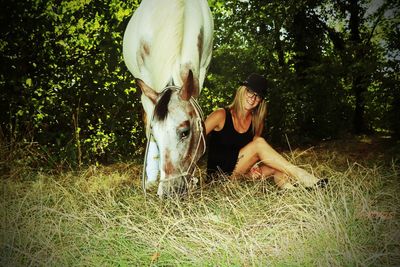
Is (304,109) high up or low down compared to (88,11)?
down

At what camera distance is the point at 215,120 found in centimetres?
309

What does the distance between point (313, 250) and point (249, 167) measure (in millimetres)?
1314

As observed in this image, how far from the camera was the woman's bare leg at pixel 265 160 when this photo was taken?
272cm

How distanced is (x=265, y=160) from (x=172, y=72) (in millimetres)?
959

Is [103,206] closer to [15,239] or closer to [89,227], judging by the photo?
[89,227]

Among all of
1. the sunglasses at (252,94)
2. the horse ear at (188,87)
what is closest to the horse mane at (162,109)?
the horse ear at (188,87)

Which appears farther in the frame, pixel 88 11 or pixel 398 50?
pixel 88 11

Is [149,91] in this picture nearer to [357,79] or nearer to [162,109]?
[162,109]

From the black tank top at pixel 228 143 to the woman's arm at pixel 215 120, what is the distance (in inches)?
1.4

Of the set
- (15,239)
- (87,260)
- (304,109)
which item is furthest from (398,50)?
(15,239)

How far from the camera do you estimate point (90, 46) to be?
4340mm

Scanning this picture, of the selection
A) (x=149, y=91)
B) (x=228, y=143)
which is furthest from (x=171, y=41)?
(x=228, y=143)

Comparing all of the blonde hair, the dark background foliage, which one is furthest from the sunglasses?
the dark background foliage

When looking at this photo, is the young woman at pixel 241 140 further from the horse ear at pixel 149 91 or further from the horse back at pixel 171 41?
the horse ear at pixel 149 91
